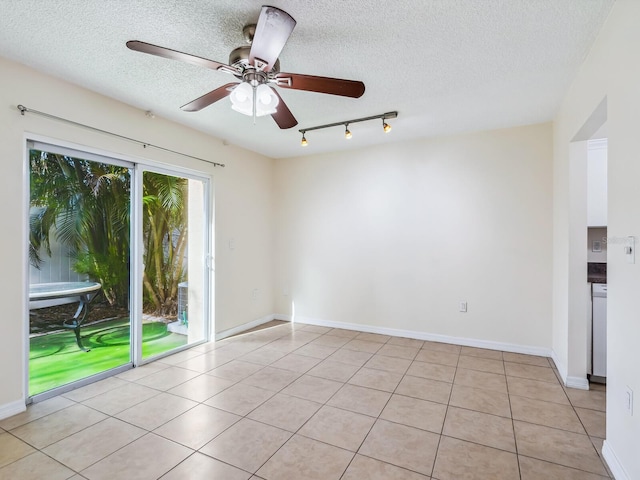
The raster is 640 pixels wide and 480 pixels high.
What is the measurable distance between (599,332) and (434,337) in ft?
5.25

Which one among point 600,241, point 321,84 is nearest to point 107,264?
point 321,84

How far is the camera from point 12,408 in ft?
7.55

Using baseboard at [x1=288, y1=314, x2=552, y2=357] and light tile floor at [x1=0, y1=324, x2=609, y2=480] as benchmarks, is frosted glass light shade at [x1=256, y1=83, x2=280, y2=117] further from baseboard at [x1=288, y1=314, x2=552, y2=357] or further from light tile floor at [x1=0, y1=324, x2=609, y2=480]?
baseboard at [x1=288, y1=314, x2=552, y2=357]

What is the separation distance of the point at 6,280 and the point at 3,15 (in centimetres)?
166

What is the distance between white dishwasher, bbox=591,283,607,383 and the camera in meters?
2.68

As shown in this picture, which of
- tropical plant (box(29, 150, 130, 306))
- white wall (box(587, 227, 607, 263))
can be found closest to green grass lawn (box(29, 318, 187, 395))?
tropical plant (box(29, 150, 130, 306))

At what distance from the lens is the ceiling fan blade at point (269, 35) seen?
56.5 inches

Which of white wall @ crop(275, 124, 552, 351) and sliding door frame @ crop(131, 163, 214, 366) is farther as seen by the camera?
white wall @ crop(275, 124, 552, 351)

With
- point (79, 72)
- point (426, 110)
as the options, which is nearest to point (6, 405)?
point (79, 72)

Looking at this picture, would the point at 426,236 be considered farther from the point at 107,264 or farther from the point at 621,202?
the point at 107,264

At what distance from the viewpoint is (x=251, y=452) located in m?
1.93

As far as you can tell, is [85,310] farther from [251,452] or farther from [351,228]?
[351,228]

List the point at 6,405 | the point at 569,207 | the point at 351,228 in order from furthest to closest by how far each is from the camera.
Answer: the point at 351,228, the point at 569,207, the point at 6,405

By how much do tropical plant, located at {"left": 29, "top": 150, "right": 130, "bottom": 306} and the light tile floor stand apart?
1.02m
